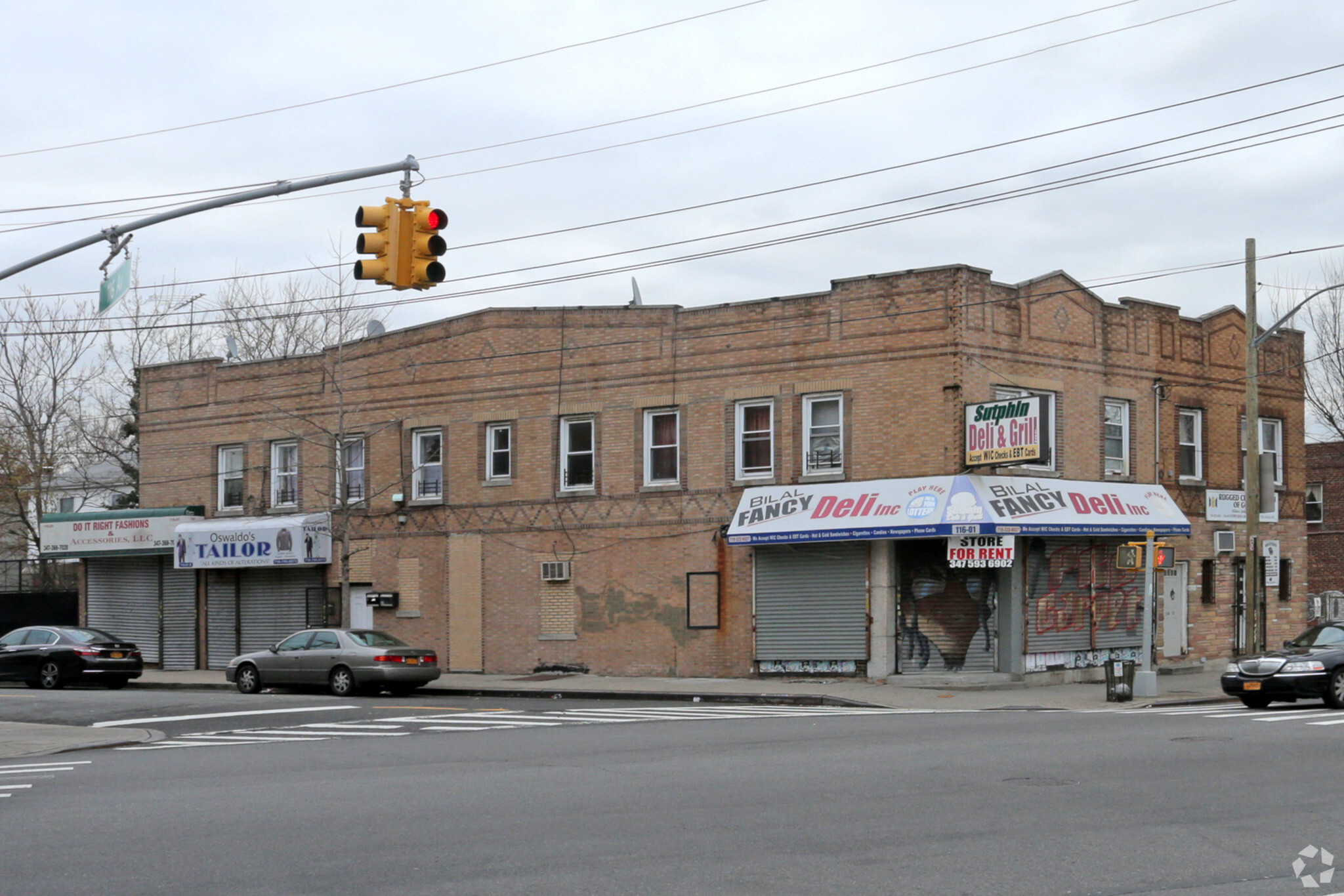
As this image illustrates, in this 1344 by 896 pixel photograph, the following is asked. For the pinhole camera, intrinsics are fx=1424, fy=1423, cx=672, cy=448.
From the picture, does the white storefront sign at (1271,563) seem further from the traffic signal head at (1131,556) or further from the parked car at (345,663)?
the parked car at (345,663)

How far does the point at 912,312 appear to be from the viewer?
26.8m

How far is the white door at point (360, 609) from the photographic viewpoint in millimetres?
33844

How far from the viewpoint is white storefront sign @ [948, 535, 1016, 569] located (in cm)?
2564

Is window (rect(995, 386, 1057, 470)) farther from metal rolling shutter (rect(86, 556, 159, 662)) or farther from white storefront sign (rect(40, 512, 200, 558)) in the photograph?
metal rolling shutter (rect(86, 556, 159, 662))

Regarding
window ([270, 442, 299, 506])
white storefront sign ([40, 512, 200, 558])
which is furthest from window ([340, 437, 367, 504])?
white storefront sign ([40, 512, 200, 558])

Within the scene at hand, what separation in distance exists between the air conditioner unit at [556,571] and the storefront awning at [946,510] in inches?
174

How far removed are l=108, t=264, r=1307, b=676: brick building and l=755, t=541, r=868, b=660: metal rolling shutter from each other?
53 mm

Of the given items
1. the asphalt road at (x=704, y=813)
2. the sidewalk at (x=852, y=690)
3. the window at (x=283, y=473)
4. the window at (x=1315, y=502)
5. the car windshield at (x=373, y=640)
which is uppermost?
the window at (x=283, y=473)

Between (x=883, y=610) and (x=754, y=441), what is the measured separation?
4.43 meters

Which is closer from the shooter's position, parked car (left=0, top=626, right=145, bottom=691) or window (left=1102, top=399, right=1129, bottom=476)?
window (left=1102, top=399, right=1129, bottom=476)

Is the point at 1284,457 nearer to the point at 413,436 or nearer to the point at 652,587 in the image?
the point at 652,587

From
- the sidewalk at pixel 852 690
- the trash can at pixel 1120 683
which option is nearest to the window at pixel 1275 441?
the sidewalk at pixel 852 690

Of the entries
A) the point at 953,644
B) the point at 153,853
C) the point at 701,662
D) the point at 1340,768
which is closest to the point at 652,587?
the point at 701,662

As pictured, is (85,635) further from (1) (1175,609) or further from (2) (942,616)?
(1) (1175,609)
